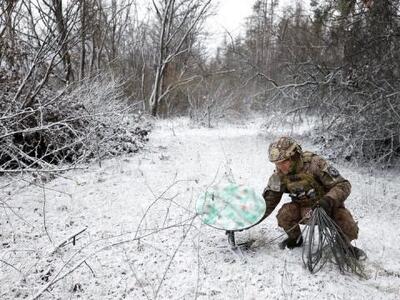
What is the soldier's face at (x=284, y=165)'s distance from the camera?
3116mm

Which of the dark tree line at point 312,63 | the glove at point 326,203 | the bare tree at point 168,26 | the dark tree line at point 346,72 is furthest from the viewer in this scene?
the bare tree at point 168,26

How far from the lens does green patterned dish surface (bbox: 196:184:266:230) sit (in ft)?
10.3

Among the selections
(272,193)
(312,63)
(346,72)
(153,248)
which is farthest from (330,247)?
(312,63)

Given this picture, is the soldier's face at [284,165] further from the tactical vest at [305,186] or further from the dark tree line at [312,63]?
the dark tree line at [312,63]

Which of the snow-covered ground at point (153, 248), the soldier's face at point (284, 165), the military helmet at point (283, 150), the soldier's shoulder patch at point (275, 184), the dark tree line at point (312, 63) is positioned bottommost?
the snow-covered ground at point (153, 248)

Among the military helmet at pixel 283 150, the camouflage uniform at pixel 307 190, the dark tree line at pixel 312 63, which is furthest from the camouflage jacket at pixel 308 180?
the dark tree line at pixel 312 63

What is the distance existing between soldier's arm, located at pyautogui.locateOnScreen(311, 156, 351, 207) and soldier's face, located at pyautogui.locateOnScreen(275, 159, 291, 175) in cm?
24

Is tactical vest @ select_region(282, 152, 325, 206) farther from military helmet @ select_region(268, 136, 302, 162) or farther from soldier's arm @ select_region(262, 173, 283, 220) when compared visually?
military helmet @ select_region(268, 136, 302, 162)

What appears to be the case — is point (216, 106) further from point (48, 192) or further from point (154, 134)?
point (48, 192)

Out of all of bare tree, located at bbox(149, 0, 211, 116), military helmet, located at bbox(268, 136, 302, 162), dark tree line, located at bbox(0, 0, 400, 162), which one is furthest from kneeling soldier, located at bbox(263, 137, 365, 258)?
bare tree, located at bbox(149, 0, 211, 116)

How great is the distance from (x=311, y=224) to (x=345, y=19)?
17.7 ft

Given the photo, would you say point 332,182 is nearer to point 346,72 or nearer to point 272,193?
point 272,193

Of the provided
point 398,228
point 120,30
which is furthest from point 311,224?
point 120,30

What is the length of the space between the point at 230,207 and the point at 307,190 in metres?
0.69
